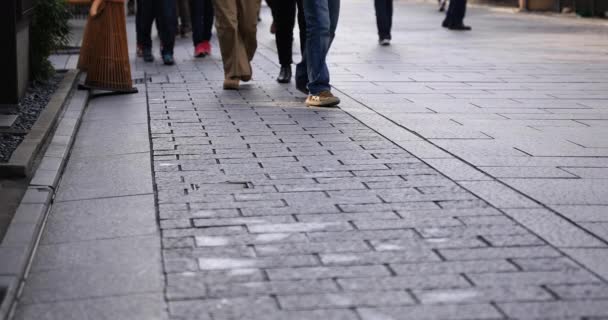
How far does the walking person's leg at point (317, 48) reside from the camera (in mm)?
9383

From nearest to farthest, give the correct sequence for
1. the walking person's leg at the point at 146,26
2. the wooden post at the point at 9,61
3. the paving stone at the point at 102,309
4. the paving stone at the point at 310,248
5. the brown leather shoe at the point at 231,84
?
the paving stone at the point at 102,309 < the paving stone at the point at 310,248 < the wooden post at the point at 9,61 < the brown leather shoe at the point at 231,84 < the walking person's leg at the point at 146,26

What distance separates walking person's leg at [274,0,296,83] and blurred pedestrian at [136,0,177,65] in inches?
87.5

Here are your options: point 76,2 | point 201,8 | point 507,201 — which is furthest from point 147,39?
point 507,201

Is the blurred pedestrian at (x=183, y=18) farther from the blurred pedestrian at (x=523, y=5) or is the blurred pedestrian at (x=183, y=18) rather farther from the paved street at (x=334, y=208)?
the blurred pedestrian at (x=523, y=5)

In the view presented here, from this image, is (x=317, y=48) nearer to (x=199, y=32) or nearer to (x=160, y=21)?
(x=160, y=21)

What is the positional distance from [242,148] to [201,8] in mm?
7699

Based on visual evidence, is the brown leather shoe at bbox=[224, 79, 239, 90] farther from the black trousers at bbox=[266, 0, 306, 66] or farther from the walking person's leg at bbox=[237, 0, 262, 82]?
the black trousers at bbox=[266, 0, 306, 66]

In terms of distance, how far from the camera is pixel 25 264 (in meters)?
4.55

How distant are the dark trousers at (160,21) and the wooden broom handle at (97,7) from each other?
8.51ft

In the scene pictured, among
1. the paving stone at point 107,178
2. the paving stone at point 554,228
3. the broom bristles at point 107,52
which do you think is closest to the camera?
the paving stone at point 554,228

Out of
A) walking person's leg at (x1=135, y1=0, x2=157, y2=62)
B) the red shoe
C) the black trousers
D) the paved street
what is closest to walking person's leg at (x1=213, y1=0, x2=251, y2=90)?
the paved street

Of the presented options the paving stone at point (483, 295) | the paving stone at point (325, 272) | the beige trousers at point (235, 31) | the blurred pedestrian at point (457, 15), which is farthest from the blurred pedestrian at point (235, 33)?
the blurred pedestrian at point (457, 15)

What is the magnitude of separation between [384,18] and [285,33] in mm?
5410

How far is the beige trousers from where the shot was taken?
10.7 m
